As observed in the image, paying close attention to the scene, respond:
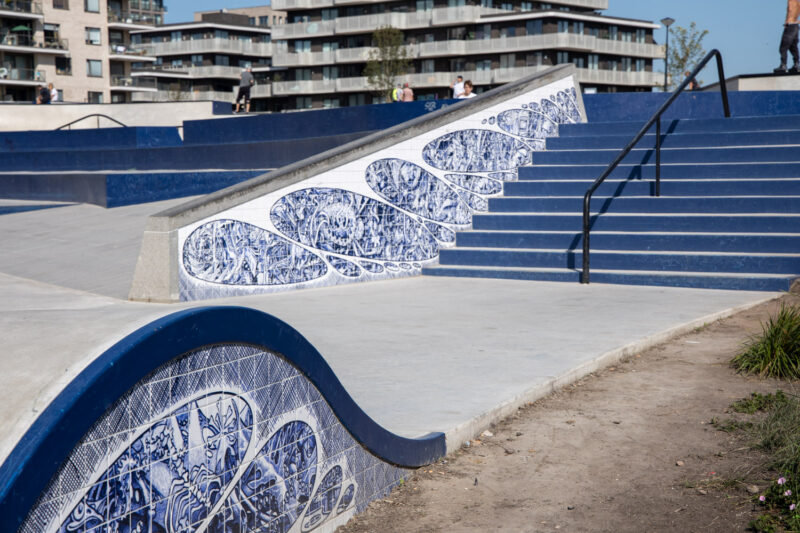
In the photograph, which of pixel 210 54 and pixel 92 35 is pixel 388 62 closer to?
pixel 92 35

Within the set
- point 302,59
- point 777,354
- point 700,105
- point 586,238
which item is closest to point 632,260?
point 586,238

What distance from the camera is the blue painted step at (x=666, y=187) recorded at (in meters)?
10.8

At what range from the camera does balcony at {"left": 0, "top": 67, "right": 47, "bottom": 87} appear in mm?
72825

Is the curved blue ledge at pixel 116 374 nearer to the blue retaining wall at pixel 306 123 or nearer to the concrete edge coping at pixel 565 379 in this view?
the concrete edge coping at pixel 565 379

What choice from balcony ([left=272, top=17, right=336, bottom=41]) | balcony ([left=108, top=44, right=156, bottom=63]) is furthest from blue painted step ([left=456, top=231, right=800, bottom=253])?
balcony ([left=108, top=44, right=156, bottom=63])

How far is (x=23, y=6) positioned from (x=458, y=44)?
130 feet

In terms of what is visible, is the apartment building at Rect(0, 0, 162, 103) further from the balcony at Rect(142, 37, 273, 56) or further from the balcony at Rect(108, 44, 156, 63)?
the balcony at Rect(142, 37, 273, 56)

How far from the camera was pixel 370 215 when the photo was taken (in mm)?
10695

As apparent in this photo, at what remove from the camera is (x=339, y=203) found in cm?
1032

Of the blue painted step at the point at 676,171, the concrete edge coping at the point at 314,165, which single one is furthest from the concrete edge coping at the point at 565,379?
the concrete edge coping at the point at 314,165

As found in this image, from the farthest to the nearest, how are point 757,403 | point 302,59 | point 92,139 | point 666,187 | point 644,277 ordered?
point 302,59 < point 92,139 < point 666,187 < point 644,277 < point 757,403

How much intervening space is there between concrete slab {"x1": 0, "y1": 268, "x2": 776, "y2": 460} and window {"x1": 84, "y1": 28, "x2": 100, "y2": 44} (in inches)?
3090

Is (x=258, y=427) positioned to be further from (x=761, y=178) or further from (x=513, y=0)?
(x=513, y=0)

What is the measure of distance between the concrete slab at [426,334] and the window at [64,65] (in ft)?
249
